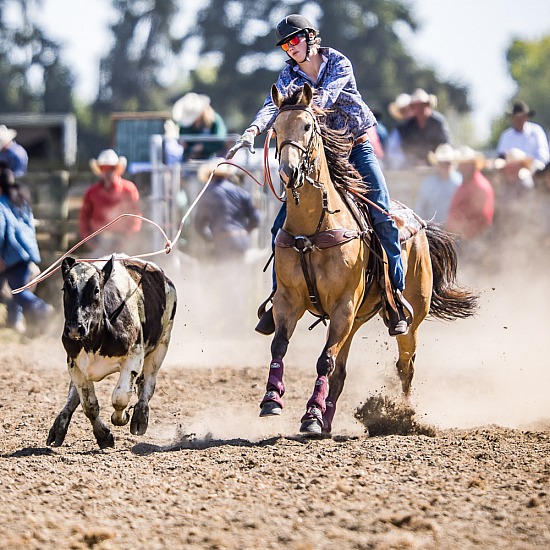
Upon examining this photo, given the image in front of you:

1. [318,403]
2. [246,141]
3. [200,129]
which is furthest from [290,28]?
[200,129]

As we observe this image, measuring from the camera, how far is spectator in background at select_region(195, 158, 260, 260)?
1287 centimetres

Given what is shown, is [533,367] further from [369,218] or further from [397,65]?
[397,65]

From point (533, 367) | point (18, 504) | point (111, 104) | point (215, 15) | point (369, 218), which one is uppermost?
point (215, 15)

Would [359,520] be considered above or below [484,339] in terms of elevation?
below

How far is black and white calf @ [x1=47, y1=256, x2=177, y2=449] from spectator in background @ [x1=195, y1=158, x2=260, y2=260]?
18.8 feet

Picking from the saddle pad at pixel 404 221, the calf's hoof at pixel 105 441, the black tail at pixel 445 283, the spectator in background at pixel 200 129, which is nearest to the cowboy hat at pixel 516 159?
the spectator in background at pixel 200 129

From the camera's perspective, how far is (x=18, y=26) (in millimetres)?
41594

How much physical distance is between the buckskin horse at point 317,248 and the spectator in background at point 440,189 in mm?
5802

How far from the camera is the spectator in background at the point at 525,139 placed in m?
13.7

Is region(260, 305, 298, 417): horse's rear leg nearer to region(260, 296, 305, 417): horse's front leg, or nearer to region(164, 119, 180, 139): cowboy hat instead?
region(260, 296, 305, 417): horse's front leg

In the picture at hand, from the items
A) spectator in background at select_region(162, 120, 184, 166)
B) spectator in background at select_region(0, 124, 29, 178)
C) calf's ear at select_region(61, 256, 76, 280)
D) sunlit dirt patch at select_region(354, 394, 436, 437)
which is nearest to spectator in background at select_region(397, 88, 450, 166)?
spectator in background at select_region(162, 120, 184, 166)

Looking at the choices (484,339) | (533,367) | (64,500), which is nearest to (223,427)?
(64,500)

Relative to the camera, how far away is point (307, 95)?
254 inches

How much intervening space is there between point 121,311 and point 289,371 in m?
4.06
